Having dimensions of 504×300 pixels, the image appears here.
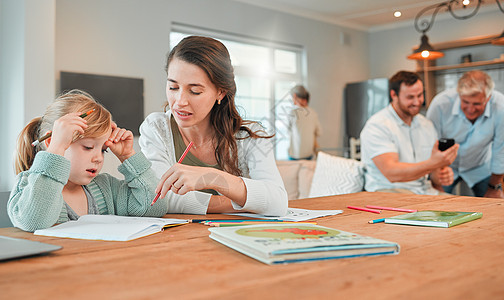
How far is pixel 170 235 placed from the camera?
3.11 ft

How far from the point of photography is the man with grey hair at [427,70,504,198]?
10.0ft

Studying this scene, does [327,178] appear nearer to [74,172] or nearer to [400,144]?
[400,144]

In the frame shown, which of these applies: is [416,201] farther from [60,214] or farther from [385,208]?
[60,214]

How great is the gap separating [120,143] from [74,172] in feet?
0.55

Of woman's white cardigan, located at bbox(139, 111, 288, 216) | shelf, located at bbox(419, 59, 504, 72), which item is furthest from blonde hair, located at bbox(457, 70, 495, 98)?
shelf, located at bbox(419, 59, 504, 72)

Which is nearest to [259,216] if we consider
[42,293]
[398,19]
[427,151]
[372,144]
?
[42,293]

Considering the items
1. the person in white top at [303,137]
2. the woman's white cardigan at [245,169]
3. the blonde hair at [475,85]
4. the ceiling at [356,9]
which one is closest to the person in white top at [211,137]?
the woman's white cardigan at [245,169]

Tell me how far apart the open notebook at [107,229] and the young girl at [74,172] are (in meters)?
0.06

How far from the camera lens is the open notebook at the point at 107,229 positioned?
894mm

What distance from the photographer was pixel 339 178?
2934 millimetres

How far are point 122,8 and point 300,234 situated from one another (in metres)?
4.34

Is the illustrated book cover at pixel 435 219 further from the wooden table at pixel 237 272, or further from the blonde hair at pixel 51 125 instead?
the blonde hair at pixel 51 125

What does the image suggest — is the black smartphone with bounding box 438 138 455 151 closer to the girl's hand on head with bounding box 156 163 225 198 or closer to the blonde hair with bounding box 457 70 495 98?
the blonde hair with bounding box 457 70 495 98

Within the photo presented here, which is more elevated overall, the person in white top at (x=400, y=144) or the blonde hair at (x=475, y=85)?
the blonde hair at (x=475, y=85)
